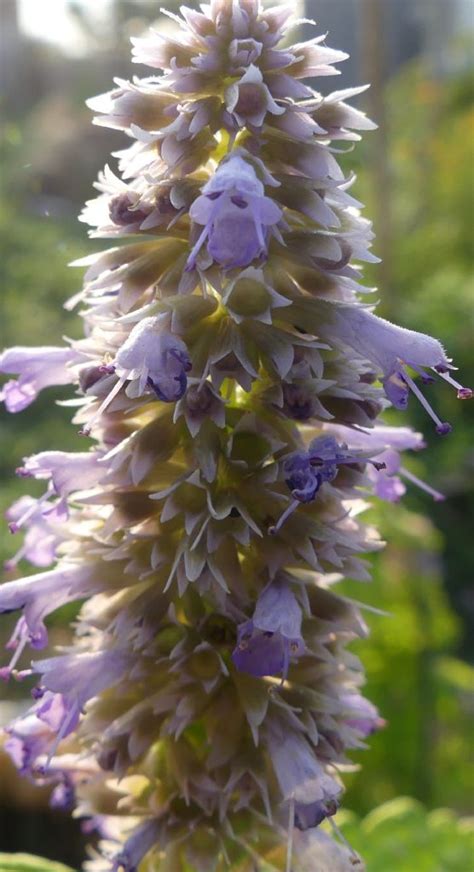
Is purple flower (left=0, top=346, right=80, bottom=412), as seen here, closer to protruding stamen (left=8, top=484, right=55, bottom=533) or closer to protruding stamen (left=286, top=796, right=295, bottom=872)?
protruding stamen (left=8, top=484, right=55, bottom=533)

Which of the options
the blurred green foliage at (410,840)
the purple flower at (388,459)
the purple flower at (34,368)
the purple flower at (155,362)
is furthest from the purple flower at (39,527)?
the blurred green foliage at (410,840)

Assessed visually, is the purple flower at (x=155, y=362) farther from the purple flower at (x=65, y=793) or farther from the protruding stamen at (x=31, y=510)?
the purple flower at (x=65, y=793)

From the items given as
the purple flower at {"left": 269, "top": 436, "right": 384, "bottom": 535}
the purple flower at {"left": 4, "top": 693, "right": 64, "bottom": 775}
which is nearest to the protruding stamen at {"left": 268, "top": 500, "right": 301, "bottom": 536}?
the purple flower at {"left": 269, "top": 436, "right": 384, "bottom": 535}

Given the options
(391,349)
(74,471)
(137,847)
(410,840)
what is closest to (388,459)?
(391,349)

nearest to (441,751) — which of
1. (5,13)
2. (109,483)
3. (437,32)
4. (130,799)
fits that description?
(130,799)

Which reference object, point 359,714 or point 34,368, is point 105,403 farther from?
point 359,714

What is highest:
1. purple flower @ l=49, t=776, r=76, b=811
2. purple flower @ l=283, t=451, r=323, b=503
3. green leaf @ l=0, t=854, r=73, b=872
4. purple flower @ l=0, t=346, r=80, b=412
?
purple flower @ l=283, t=451, r=323, b=503

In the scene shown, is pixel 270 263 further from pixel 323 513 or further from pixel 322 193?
pixel 323 513
